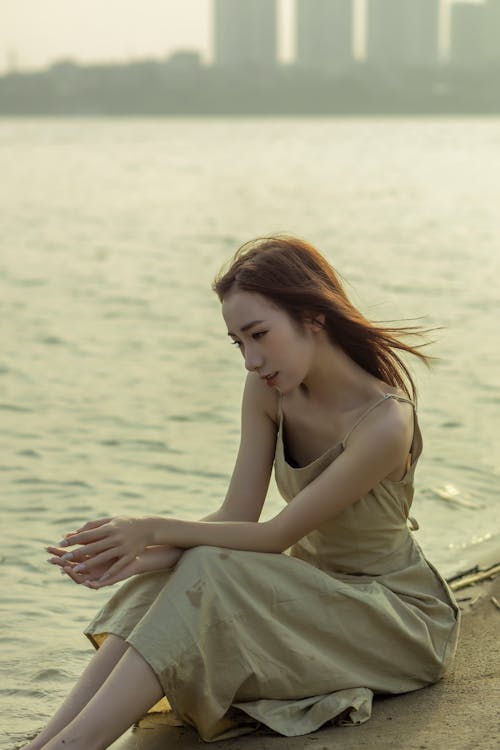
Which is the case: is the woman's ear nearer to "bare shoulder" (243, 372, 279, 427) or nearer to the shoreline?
"bare shoulder" (243, 372, 279, 427)

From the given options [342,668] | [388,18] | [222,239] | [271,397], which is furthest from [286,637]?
[388,18]

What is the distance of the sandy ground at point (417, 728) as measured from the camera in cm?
266

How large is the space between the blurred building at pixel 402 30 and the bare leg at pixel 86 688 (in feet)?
399

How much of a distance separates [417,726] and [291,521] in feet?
1.62

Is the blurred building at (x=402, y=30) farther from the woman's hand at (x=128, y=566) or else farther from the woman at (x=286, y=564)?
the woman's hand at (x=128, y=566)

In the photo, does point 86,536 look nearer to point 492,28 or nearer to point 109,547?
point 109,547

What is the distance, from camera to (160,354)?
356 inches

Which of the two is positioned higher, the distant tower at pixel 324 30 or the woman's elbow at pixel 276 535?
the woman's elbow at pixel 276 535

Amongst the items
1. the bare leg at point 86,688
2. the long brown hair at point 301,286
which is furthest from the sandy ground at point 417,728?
the long brown hair at point 301,286

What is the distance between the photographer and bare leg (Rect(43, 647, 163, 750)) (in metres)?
2.54

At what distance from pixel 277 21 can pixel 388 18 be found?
11141 mm

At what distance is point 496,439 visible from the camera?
645 cm

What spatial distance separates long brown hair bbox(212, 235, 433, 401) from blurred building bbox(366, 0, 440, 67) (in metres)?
121

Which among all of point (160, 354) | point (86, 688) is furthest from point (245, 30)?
point (86, 688)
